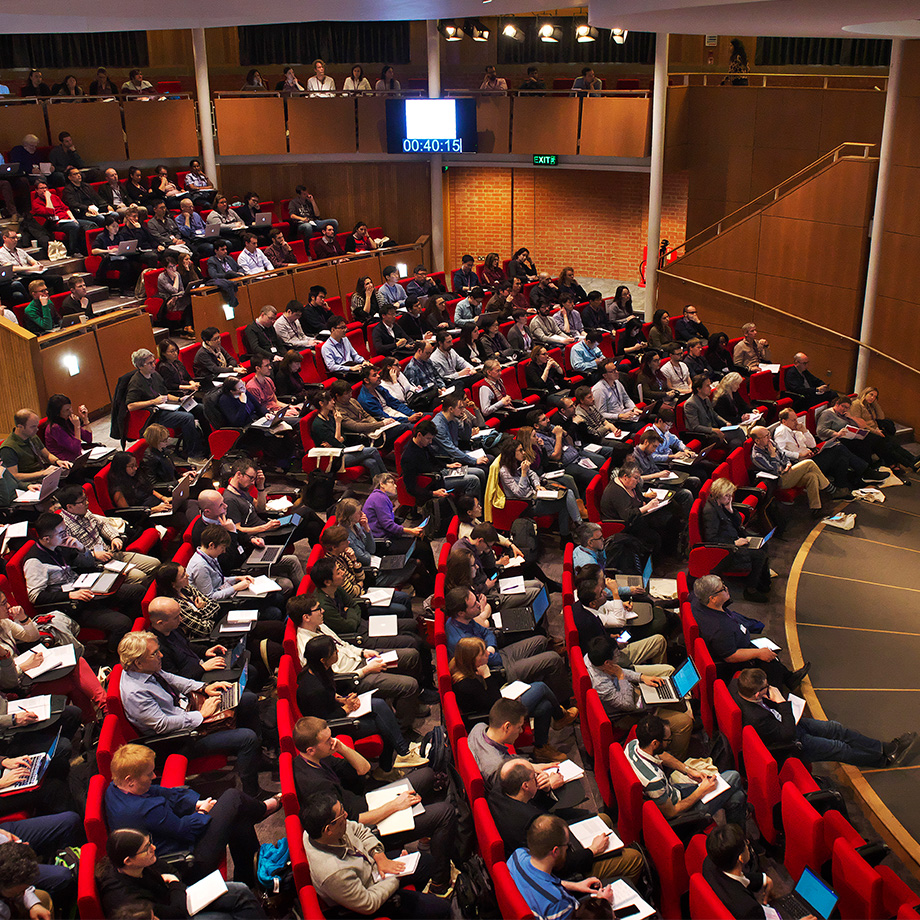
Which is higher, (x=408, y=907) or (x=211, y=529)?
(x=211, y=529)

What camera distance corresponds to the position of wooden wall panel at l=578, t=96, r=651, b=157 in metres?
14.0

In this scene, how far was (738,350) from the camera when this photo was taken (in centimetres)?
1098

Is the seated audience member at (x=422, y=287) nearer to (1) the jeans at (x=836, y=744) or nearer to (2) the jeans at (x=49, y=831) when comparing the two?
(1) the jeans at (x=836, y=744)

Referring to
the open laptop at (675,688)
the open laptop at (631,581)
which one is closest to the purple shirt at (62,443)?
the open laptop at (631,581)

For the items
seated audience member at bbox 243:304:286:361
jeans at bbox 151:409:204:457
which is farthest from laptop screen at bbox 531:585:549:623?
seated audience member at bbox 243:304:286:361

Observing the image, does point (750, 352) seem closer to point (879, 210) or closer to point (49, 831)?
point (879, 210)

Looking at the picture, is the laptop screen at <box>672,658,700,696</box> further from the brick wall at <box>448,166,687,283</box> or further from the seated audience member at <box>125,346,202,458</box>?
the brick wall at <box>448,166,687,283</box>

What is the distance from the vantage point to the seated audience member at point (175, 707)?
436 centimetres

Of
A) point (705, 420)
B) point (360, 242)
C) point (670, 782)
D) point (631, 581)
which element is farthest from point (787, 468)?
point (360, 242)

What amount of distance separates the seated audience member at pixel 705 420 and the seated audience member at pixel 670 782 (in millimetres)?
4757

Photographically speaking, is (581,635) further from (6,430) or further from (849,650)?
(6,430)

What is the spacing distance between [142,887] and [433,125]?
13610mm

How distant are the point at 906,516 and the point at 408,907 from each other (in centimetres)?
655

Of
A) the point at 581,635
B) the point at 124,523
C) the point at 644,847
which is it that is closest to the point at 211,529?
the point at 124,523
